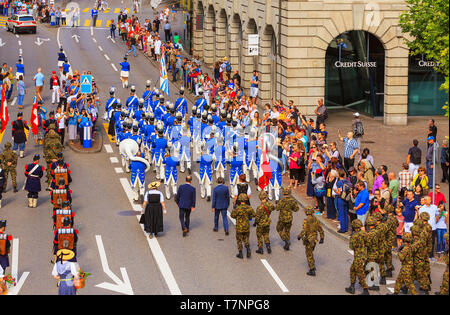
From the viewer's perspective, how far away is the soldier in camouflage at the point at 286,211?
23.4 metres

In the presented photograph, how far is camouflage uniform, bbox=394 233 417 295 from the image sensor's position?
20250 millimetres

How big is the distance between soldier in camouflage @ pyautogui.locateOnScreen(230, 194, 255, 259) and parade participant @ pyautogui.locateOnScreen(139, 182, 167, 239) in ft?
7.50

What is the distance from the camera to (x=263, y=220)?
23203 millimetres

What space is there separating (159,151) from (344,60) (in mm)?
14265

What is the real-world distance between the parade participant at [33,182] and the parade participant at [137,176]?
103 inches

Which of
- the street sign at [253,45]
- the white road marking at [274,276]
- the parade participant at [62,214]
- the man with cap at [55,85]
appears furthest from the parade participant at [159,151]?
the man with cap at [55,85]

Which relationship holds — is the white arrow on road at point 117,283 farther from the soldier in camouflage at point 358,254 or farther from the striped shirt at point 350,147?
the striped shirt at point 350,147

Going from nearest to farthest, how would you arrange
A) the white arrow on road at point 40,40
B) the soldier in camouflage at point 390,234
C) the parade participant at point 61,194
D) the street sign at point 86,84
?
the soldier in camouflage at point 390,234, the parade participant at point 61,194, the street sign at point 86,84, the white arrow on road at point 40,40

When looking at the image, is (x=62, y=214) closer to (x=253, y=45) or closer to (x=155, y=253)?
(x=155, y=253)

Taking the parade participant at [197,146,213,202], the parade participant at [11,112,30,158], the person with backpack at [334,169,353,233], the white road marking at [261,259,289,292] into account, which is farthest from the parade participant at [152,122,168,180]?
the white road marking at [261,259,289,292]

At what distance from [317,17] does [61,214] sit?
19614 mm

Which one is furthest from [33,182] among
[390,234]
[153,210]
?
[390,234]
